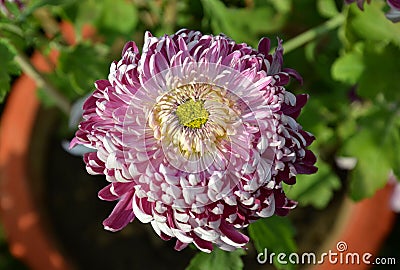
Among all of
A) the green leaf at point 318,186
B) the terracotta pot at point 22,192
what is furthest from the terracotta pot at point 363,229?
the terracotta pot at point 22,192

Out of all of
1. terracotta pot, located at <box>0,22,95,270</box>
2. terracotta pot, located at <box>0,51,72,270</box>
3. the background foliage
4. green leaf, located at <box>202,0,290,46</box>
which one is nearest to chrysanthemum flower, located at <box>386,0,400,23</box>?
the background foliage

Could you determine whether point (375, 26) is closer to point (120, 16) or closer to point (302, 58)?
point (302, 58)

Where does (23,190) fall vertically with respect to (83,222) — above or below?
above

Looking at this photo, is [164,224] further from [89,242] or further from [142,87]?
[89,242]

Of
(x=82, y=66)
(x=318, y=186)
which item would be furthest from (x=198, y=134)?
(x=318, y=186)

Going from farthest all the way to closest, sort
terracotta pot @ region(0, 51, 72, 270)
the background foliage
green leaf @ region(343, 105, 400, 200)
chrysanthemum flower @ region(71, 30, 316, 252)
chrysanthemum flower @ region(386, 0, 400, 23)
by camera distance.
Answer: terracotta pot @ region(0, 51, 72, 270) → green leaf @ region(343, 105, 400, 200) → the background foliage → chrysanthemum flower @ region(386, 0, 400, 23) → chrysanthemum flower @ region(71, 30, 316, 252)

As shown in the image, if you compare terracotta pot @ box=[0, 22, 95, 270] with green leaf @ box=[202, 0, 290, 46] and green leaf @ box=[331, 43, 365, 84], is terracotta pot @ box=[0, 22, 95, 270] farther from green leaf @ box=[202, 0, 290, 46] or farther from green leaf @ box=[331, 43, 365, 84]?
green leaf @ box=[331, 43, 365, 84]
